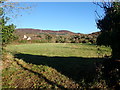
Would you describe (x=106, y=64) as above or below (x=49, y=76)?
above

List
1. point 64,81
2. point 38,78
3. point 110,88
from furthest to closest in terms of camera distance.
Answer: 1. point 38,78
2. point 64,81
3. point 110,88

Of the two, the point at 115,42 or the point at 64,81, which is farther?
the point at 64,81

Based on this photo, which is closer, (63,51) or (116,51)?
(116,51)

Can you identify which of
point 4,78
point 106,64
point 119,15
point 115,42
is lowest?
point 4,78

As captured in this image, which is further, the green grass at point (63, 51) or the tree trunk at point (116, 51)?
the green grass at point (63, 51)

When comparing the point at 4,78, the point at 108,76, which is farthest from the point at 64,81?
the point at 4,78

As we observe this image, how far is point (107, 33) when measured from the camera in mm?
7672

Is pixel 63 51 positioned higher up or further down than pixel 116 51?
further down

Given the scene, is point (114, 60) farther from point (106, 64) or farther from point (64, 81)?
point (64, 81)

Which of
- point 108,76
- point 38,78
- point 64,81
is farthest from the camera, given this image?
point 38,78

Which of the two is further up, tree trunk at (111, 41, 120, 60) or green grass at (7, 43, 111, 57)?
tree trunk at (111, 41, 120, 60)

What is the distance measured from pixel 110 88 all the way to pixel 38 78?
13.1 feet

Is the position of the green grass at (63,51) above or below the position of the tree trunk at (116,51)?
below

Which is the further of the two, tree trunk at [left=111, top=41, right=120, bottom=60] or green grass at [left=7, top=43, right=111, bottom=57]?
green grass at [left=7, top=43, right=111, bottom=57]
